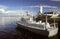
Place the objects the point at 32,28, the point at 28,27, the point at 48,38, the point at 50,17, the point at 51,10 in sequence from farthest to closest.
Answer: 1. the point at 51,10
2. the point at 50,17
3. the point at 28,27
4. the point at 32,28
5. the point at 48,38

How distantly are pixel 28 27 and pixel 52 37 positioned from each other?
132 inches

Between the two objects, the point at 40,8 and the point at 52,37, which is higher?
the point at 40,8

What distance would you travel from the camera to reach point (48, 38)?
12.5 meters

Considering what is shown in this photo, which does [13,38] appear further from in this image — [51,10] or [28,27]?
[51,10]

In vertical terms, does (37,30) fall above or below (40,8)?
below

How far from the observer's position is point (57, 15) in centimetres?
2102

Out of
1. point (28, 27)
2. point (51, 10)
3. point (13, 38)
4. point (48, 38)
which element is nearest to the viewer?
point (48, 38)

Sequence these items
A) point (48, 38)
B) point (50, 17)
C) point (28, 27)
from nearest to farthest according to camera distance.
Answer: point (48, 38)
point (28, 27)
point (50, 17)

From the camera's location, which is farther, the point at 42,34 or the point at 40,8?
the point at 40,8

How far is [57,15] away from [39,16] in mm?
2139

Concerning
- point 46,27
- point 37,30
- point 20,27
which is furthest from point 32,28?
point 20,27

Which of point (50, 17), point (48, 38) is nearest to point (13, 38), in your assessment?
point (48, 38)

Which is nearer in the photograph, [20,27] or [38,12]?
[20,27]

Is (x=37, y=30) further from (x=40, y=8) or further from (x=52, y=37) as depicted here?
(x=40, y=8)
